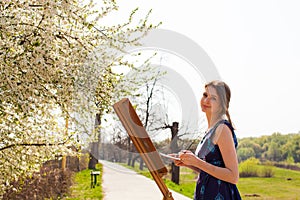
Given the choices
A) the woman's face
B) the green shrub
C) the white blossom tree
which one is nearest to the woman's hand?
the woman's face

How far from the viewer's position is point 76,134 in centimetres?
525

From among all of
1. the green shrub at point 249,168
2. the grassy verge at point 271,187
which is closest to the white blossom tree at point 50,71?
the grassy verge at point 271,187

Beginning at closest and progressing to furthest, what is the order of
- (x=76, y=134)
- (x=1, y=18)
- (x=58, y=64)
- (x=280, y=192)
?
(x=1, y=18) → (x=58, y=64) → (x=76, y=134) → (x=280, y=192)

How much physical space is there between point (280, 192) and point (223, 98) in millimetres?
10054

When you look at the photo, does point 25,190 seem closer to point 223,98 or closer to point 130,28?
point 130,28

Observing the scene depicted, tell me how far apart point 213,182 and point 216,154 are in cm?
17

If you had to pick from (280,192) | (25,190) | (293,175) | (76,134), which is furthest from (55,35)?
(293,175)

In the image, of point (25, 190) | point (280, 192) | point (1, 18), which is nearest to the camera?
point (1, 18)

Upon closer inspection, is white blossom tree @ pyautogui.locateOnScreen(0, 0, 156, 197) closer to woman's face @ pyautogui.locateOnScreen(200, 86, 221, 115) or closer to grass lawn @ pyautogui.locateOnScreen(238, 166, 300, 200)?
woman's face @ pyautogui.locateOnScreen(200, 86, 221, 115)

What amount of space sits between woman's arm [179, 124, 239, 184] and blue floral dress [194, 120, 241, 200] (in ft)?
0.24

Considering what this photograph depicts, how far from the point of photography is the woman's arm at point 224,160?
2.36m

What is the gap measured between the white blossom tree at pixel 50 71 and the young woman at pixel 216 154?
208 cm

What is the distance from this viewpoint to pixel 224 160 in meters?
2.37

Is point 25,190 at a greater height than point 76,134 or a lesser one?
lesser
